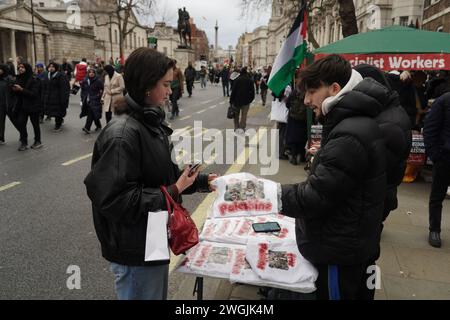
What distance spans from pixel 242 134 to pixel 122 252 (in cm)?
999

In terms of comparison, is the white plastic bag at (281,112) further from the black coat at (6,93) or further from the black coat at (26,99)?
the black coat at (6,93)

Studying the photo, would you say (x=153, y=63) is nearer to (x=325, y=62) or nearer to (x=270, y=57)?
(x=325, y=62)

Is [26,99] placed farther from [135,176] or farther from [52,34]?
[52,34]

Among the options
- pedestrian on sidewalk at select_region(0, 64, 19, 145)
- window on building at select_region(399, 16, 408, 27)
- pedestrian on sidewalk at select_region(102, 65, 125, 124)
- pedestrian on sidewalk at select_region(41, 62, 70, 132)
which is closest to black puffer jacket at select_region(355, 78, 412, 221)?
pedestrian on sidewalk at select_region(0, 64, 19, 145)

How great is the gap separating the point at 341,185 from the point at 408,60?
5417 mm

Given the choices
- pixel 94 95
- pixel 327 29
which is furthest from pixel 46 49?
pixel 94 95

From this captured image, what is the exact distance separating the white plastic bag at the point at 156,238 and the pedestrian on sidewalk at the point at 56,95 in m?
11.0

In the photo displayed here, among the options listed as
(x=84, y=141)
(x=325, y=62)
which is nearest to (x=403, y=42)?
(x=325, y=62)

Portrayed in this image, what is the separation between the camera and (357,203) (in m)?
2.12

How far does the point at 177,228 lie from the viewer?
202 centimetres

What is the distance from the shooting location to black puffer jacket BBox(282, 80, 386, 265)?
203 cm

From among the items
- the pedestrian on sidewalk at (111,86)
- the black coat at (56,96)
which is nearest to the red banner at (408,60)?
the pedestrian on sidewalk at (111,86)

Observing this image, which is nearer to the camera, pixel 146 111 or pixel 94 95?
pixel 146 111

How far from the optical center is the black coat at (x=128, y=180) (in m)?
1.88
